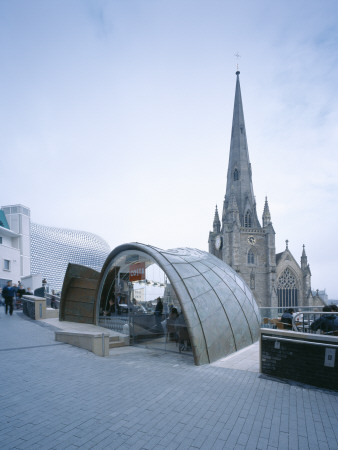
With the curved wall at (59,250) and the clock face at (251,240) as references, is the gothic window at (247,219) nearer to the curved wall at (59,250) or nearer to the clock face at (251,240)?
the clock face at (251,240)

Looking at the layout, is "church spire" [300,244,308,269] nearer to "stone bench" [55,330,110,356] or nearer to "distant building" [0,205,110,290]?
"distant building" [0,205,110,290]

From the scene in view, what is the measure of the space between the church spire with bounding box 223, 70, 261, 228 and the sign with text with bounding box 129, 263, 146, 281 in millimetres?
45029

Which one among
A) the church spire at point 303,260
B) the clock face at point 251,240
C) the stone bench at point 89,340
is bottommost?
the church spire at point 303,260

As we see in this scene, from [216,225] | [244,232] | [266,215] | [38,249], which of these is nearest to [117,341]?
[244,232]

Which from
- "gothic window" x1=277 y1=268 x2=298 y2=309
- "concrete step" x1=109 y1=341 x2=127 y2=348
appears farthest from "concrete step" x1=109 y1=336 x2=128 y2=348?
"gothic window" x1=277 y1=268 x2=298 y2=309

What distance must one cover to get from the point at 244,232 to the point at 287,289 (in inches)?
540

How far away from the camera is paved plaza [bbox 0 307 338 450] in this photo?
4.07 m

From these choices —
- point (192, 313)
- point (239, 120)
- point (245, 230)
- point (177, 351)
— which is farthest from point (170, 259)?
point (239, 120)

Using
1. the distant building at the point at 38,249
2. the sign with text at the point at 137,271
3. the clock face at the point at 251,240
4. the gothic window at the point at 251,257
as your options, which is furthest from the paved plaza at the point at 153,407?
the clock face at the point at 251,240

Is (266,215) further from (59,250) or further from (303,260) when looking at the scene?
(59,250)

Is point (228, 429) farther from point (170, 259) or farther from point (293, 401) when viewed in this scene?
point (170, 259)

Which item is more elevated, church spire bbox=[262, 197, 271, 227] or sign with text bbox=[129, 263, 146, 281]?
church spire bbox=[262, 197, 271, 227]

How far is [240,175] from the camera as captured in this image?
57125mm

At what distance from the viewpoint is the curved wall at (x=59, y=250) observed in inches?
2454
